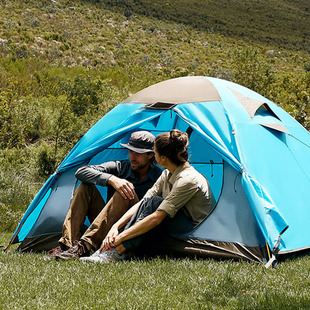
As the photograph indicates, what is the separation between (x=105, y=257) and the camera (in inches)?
144

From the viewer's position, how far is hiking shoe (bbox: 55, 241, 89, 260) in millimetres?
3816

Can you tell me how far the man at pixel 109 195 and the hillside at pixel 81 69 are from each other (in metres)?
2.43

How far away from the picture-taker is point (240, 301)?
9.07 feet

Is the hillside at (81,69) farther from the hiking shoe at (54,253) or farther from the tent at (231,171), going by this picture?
the hiking shoe at (54,253)

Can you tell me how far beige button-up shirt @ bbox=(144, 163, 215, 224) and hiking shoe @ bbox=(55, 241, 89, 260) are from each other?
754mm

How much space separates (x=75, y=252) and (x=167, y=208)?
3.09ft

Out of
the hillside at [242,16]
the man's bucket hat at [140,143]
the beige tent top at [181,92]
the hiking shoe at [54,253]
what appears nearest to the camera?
the hiking shoe at [54,253]

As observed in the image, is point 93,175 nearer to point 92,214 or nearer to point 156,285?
point 92,214

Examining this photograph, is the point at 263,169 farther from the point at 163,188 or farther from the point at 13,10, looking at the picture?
the point at 13,10

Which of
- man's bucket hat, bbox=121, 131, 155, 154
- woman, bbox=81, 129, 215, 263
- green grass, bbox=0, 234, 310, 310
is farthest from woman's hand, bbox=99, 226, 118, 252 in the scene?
man's bucket hat, bbox=121, 131, 155, 154

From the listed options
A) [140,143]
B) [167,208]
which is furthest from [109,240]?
[140,143]

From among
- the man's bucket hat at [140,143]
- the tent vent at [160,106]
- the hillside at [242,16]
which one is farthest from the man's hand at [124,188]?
the hillside at [242,16]

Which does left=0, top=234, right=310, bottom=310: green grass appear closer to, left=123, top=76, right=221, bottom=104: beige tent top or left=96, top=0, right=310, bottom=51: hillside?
left=123, top=76, right=221, bottom=104: beige tent top

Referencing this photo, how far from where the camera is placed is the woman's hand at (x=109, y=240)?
12.0 ft
